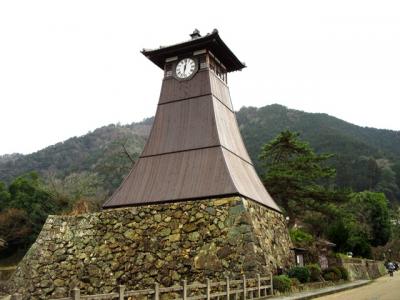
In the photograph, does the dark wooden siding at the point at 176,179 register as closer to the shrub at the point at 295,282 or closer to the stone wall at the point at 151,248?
the stone wall at the point at 151,248

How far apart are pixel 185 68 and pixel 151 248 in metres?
8.17

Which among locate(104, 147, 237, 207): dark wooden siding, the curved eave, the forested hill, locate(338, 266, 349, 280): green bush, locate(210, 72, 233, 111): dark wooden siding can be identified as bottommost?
locate(338, 266, 349, 280): green bush

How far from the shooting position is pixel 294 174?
96.6ft

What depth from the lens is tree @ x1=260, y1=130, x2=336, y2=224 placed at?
29344 mm

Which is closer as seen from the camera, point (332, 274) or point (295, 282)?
point (295, 282)

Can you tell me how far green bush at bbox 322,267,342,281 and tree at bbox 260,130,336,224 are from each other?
25.3ft

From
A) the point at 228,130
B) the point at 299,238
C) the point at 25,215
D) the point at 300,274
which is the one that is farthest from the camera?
the point at 25,215

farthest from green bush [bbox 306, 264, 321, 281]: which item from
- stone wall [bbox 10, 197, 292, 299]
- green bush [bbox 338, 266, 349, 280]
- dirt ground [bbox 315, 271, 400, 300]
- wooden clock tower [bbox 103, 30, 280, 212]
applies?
green bush [bbox 338, 266, 349, 280]

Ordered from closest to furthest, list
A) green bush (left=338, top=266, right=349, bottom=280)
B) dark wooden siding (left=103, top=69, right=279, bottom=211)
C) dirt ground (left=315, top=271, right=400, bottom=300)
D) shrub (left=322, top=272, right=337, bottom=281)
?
dirt ground (left=315, top=271, right=400, bottom=300), dark wooden siding (left=103, top=69, right=279, bottom=211), shrub (left=322, top=272, right=337, bottom=281), green bush (left=338, top=266, right=349, bottom=280)

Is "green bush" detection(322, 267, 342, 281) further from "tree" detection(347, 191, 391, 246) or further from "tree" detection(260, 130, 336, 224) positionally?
"tree" detection(347, 191, 391, 246)

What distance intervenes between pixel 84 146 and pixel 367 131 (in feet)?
170

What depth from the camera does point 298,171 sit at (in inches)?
1189

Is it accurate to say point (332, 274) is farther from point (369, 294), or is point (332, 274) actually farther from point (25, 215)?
point (25, 215)

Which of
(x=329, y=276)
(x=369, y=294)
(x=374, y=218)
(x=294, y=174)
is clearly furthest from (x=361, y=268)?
(x=374, y=218)
